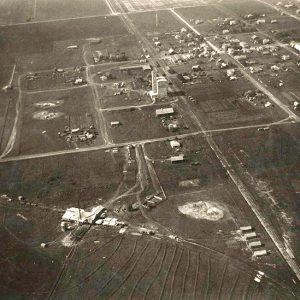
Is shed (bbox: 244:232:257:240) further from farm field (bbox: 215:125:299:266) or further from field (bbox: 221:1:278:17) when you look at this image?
field (bbox: 221:1:278:17)

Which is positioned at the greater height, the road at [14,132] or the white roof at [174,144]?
the white roof at [174,144]

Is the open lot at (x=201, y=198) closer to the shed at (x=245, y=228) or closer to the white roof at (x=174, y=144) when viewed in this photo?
the white roof at (x=174, y=144)

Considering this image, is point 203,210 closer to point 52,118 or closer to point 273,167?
point 273,167

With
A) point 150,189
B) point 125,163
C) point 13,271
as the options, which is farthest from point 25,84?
point 13,271

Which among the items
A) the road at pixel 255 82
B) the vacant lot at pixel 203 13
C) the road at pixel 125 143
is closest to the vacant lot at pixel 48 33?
the vacant lot at pixel 203 13

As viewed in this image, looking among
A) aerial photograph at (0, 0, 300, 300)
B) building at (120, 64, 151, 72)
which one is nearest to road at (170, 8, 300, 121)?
aerial photograph at (0, 0, 300, 300)

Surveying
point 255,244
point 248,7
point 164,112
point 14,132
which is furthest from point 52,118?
point 248,7
